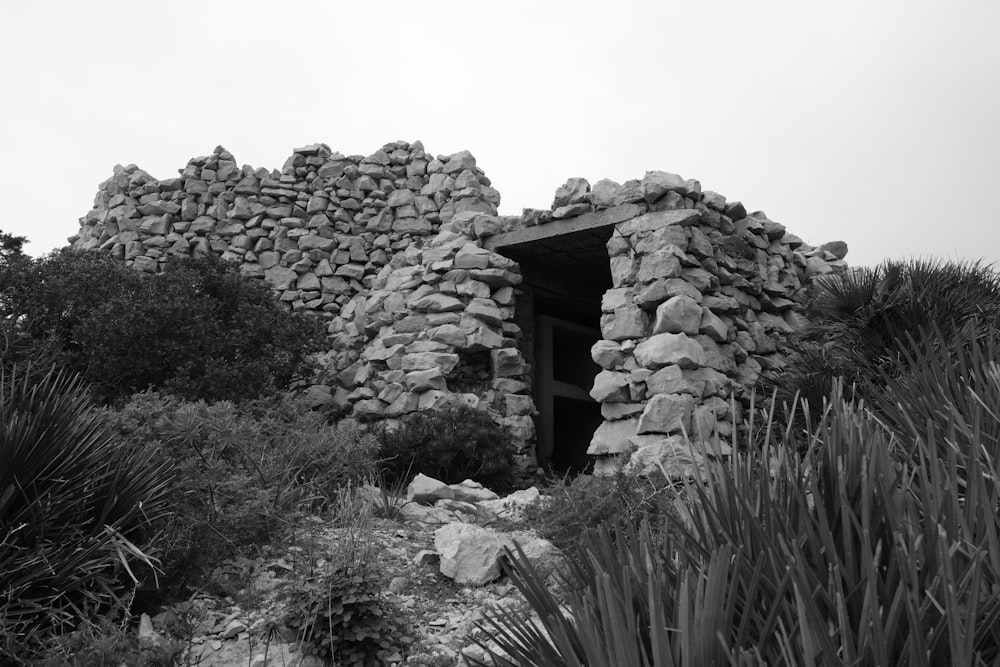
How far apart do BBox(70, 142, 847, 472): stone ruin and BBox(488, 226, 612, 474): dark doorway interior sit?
0.10ft

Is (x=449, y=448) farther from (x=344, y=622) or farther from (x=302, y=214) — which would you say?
(x=302, y=214)

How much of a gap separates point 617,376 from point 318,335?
3.67m

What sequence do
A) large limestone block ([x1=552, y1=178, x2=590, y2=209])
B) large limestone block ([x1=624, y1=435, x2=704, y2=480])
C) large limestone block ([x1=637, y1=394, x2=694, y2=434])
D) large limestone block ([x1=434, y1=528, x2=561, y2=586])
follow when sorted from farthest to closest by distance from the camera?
large limestone block ([x1=552, y1=178, x2=590, y2=209]), large limestone block ([x1=637, y1=394, x2=694, y2=434]), large limestone block ([x1=624, y1=435, x2=704, y2=480]), large limestone block ([x1=434, y1=528, x2=561, y2=586])

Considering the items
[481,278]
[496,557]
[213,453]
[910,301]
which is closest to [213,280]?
[481,278]

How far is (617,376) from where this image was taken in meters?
6.94

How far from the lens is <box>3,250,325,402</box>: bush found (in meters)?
7.43

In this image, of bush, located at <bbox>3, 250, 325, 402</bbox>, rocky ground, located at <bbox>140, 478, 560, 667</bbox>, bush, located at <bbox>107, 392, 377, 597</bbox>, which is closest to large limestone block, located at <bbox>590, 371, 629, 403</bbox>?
rocky ground, located at <bbox>140, 478, 560, 667</bbox>

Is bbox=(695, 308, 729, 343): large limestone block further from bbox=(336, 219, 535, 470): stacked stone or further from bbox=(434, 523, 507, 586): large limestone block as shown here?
bbox=(434, 523, 507, 586): large limestone block

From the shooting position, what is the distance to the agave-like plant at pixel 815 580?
45.3 inches

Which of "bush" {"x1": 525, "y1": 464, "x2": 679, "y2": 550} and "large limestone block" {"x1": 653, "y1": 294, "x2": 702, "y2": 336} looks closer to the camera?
"bush" {"x1": 525, "y1": 464, "x2": 679, "y2": 550}

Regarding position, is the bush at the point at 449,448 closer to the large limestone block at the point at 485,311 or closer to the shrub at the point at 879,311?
the large limestone block at the point at 485,311

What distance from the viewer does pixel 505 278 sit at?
8.17m

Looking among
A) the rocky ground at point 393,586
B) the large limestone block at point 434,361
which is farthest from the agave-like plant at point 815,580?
the large limestone block at point 434,361

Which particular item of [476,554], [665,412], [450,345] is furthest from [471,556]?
[450,345]
